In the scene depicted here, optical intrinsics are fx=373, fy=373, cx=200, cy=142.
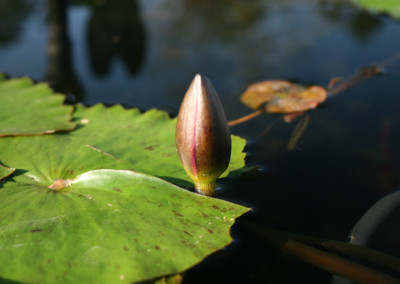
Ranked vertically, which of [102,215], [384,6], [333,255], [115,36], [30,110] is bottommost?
[333,255]

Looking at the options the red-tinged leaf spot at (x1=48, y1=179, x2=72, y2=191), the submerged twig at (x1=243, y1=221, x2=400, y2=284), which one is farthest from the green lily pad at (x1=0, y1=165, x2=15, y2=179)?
the submerged twig at (x1=243, y1=221, x2=400, y2=284)

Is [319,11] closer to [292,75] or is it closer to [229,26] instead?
[229,26]

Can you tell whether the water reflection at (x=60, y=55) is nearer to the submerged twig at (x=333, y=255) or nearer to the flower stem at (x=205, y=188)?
the flower stem at (x=205, y=188)

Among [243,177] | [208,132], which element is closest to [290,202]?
[243,177]

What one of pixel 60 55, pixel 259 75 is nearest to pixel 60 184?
pixel 259 75

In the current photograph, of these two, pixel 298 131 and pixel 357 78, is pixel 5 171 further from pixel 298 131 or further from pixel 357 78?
pixel 357 78

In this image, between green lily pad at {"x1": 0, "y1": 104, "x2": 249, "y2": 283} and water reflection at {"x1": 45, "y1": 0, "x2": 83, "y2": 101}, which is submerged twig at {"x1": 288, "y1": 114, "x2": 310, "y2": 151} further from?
water reflection at {"x1": 45, "y1": 0, "x2": 83, "y2": 101}
